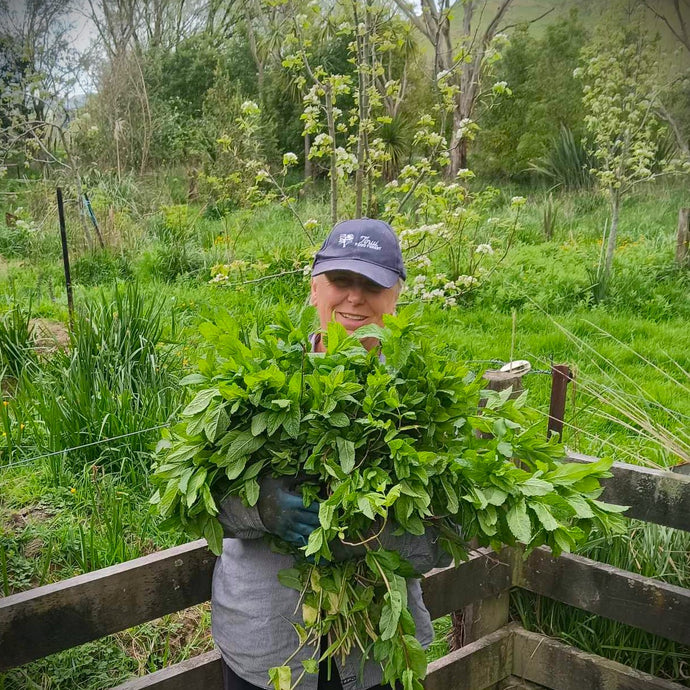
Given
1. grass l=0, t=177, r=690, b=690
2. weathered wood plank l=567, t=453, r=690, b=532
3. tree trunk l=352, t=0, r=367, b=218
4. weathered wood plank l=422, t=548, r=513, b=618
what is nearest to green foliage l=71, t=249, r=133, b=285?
grass l=0, t=177, r=690, b=690

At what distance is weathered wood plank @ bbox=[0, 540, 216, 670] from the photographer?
156cm

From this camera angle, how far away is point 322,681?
154 cm

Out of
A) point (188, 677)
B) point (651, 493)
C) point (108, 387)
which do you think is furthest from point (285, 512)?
point (108, 387)

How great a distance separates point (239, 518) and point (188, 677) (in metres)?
0.77

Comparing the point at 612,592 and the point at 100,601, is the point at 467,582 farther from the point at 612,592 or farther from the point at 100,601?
the point at 100,601

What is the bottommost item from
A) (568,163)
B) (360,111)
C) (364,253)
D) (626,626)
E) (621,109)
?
(626,626)

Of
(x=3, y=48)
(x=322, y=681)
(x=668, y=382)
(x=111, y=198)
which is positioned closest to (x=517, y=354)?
(x=668, y=382)

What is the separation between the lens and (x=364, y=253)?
1.84 meters

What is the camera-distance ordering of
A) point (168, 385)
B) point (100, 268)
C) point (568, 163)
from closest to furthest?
point (168, 385) → point (100, 268) → point (568, 163)

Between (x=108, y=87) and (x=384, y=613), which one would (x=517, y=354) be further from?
(x=108, y=87)

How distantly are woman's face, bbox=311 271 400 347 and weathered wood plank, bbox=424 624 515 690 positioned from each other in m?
1.35

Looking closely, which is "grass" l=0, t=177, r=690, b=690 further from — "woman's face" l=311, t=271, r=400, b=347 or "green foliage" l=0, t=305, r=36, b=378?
"woman's face" l=311, t=271, r=400, b=347

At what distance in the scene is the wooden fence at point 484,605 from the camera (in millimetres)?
1621

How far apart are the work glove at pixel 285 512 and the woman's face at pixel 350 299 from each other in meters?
0.56
